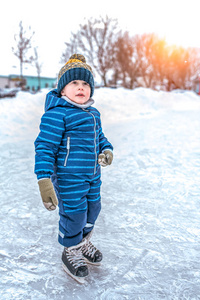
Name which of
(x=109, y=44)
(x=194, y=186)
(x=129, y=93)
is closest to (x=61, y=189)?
(x=194, y=186)

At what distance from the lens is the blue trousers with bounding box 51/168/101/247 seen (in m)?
1.85

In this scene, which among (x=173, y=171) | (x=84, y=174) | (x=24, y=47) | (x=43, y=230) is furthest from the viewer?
(x=24, y=47)

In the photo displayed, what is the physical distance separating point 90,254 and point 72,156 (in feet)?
2.53

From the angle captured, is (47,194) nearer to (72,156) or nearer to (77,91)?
(72,156)

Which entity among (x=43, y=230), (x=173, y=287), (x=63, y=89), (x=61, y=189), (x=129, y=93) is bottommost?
(x=129, y=93)

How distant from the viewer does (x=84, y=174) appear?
1.87 meters

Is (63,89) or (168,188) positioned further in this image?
(168,188)

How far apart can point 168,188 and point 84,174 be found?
2.11 m

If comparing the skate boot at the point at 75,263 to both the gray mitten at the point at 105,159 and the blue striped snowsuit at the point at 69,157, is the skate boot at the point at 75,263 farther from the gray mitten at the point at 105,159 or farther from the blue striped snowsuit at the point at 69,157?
the gray mitten at the point at 105,159

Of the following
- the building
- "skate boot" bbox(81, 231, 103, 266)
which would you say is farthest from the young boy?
the building

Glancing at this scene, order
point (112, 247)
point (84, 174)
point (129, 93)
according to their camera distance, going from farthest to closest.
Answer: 1. point (129, 93)
2. point (112, 247)
3. point (84, 174)

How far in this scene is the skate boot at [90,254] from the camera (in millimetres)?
2088

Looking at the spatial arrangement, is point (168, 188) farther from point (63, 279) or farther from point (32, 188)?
point (63, 279)

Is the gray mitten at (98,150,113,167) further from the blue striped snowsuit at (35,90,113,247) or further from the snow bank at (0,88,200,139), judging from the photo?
the snow bank at (0,88,200,139)
